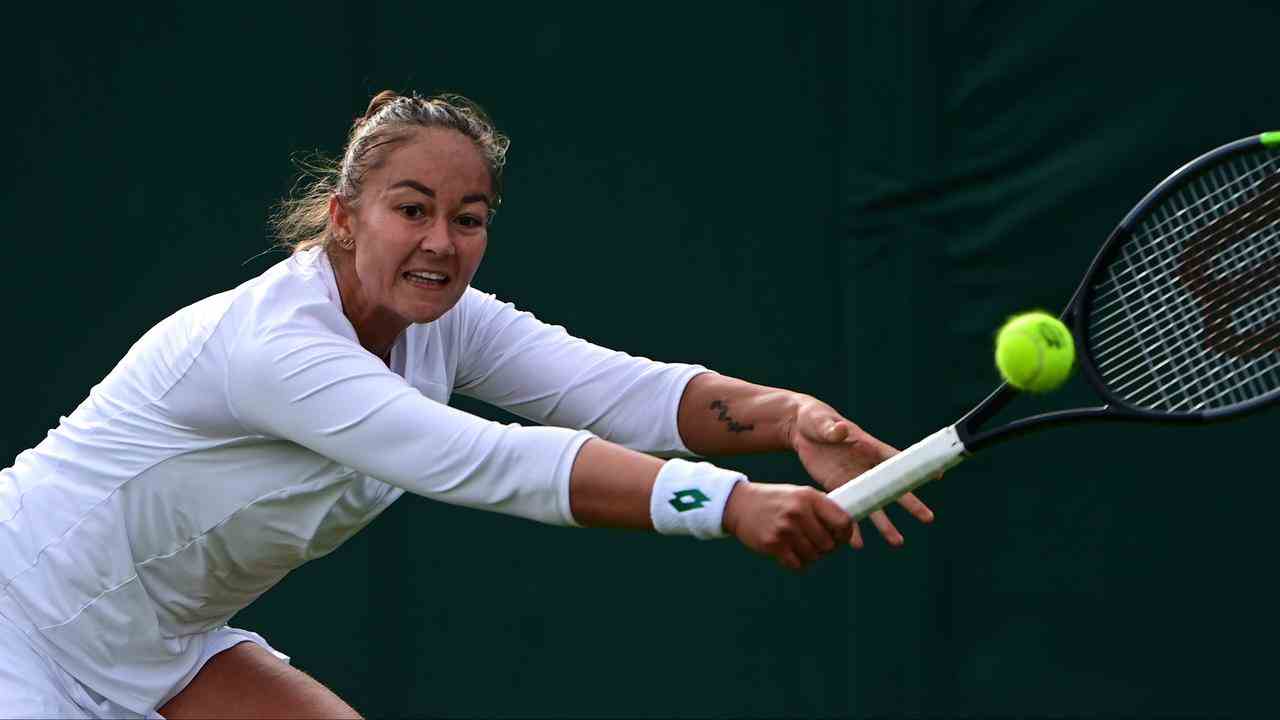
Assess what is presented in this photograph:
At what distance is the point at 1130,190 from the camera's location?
12.3ft

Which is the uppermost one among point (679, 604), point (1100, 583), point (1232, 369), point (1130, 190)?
point (1130, 190)

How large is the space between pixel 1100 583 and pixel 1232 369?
106 cm

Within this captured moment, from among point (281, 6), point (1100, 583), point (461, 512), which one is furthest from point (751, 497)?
point (281, 6)

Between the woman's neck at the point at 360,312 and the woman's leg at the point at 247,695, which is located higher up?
the woman's neck at the point at 360,312

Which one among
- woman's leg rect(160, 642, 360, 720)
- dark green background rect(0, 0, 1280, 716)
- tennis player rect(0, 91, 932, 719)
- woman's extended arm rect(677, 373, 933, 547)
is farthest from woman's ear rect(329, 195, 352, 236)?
dark green background rect(0, 0, 1280, 716)

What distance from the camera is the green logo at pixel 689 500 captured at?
228cm

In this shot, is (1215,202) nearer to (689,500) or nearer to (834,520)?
(834,520)

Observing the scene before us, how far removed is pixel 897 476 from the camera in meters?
2.44

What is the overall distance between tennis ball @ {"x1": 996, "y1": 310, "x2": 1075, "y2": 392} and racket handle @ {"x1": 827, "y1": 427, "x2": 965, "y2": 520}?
13cm

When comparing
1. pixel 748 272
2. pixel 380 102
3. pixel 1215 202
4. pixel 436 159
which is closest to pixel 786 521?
pixel 436 159

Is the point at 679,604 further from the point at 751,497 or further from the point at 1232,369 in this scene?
the point at 751,497

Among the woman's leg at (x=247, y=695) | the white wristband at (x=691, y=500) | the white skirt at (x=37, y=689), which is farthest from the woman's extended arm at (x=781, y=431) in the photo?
the white skirt at (x=37, y=689)

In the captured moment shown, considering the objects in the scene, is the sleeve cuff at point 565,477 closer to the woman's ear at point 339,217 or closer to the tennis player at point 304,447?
the tennis player at point 304,447

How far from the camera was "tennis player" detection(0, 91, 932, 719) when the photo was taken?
238 centimetres
